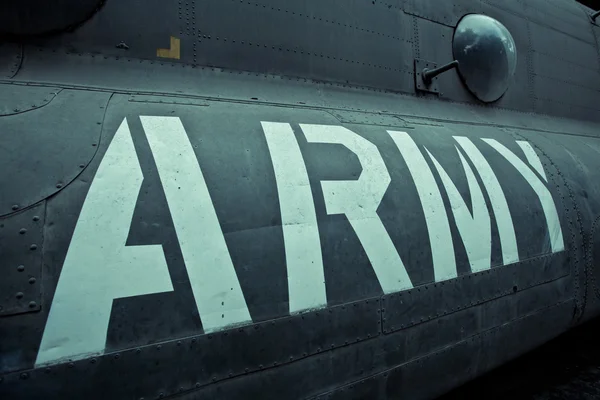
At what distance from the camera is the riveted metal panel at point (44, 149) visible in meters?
1.69

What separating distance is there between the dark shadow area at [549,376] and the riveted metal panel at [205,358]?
208 cm

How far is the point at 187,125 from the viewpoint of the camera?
2.20 m

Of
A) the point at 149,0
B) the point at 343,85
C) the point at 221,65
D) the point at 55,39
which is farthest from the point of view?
the point at 343,85

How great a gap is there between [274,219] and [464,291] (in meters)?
1.49

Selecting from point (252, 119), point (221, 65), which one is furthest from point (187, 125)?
point (221, 65)

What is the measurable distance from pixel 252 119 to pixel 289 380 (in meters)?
1.42

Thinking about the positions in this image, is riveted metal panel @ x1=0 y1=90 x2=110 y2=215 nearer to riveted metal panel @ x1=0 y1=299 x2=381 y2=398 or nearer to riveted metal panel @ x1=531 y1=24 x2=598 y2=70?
riveted metal panel @ x1=0 y1=299 x2=381 y2=398

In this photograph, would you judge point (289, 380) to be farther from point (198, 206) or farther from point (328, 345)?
point (198, 206)

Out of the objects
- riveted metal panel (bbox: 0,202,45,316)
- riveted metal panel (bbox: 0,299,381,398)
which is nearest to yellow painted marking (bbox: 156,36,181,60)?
riveted metal panel (bbox: 0,202,45,316)

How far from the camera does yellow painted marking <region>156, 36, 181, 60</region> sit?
260cm

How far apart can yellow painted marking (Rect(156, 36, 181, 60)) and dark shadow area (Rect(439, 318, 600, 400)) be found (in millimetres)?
3511

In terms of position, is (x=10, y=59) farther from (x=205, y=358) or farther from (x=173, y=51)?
(x=205, y=358)

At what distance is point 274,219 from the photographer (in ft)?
7.18

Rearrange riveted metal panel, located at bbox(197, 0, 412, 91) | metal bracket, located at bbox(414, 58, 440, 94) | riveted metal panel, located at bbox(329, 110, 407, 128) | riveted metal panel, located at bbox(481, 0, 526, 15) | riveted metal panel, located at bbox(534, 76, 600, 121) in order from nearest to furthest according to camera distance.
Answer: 1. riveted metal panel, located at bbox(197, 0, 412, 91)
2. riveted metal panel, located at bbox(329, 110, 407, 128)
3. metal bracket, located at bbox(414, 58, 440, 94)
4. riveted metal panel, located at bbox(481, 0, 526, 15)
5. riveted metal panel, located at bbox(534, 76, 600, 121)
